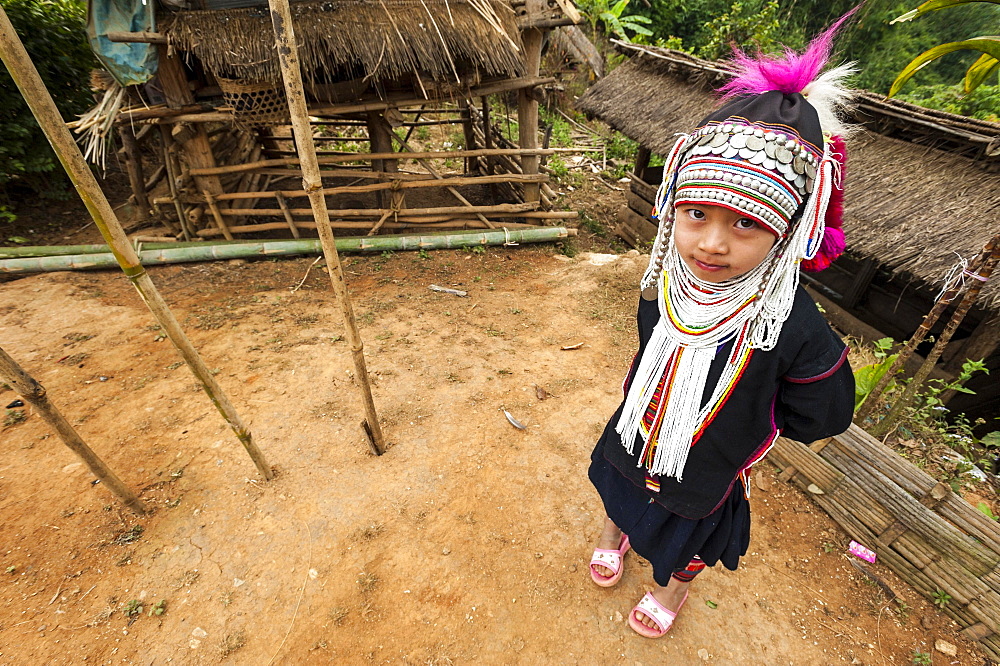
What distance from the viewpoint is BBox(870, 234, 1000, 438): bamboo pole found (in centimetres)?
228

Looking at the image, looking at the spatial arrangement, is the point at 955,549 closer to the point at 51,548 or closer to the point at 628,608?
the point at 628,608

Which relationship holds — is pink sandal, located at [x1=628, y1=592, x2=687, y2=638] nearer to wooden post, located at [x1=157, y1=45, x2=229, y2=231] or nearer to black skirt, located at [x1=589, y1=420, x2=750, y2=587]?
black skirt, located at [x1=589, y1=420, x2=750, y2=587]

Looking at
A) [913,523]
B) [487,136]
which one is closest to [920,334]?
[913,523]

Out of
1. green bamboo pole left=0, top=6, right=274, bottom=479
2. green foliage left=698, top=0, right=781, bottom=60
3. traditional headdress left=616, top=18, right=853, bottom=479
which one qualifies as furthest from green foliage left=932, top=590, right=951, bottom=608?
green foliage left=698, top=0, right=781, bottom=60

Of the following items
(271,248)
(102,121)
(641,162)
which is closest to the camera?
(102,121)

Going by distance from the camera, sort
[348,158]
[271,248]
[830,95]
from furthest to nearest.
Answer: [348,158], [271,248], [830,95]

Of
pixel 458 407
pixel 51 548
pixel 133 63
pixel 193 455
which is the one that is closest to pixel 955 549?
pixel 458 407

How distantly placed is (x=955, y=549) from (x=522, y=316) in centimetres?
371

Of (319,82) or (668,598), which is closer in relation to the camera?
(668,598)

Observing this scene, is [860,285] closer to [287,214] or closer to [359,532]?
[359,532]

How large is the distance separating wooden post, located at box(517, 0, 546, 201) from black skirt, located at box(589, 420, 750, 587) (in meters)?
5.80

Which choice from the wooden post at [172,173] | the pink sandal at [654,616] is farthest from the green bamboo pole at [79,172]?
the wooden post at [172,173]

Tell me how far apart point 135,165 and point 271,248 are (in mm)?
2778

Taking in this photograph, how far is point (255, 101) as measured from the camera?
5.16 m
